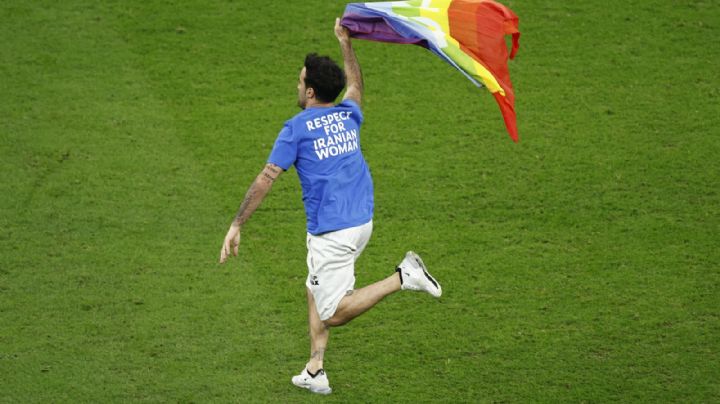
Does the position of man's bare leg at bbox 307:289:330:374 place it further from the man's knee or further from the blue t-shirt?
the blue t-shirt

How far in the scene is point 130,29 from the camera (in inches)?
442

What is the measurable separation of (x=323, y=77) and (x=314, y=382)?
193 centimetres

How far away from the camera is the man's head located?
6.81m

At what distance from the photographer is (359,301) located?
6930 millimetres

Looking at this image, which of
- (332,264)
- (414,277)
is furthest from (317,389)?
(414,277)

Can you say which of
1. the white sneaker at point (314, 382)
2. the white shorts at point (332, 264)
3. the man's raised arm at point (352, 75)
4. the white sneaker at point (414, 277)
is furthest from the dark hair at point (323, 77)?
the white sneaker at point (314, 382)

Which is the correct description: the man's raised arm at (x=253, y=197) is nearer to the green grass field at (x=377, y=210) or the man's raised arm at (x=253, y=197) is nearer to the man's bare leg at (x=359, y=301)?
the man's bare leg at (x=359, y=301)

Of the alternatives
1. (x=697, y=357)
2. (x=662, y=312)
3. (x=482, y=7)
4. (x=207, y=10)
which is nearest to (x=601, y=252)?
(x=662, y=312)

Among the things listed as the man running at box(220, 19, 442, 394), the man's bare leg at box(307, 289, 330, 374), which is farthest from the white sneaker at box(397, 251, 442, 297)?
the man's bare leg at box(307, 289, 330, 374)

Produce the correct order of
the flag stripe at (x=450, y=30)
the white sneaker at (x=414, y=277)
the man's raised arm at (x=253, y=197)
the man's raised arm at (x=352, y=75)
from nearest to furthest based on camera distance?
the man's raised arm at (x=253, y=197)
the white sneaker at (x=414, y=277)
the man's raised arm at (x=352, y=75)
the flag stripe at (x=450, y=30)

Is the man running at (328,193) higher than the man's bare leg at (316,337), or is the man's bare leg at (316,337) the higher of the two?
the man running at (328,193)

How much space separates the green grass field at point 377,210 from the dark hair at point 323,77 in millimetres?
1804

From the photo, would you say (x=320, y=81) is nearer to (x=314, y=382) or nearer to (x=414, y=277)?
(x=414, y=277)

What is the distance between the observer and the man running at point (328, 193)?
679cm
